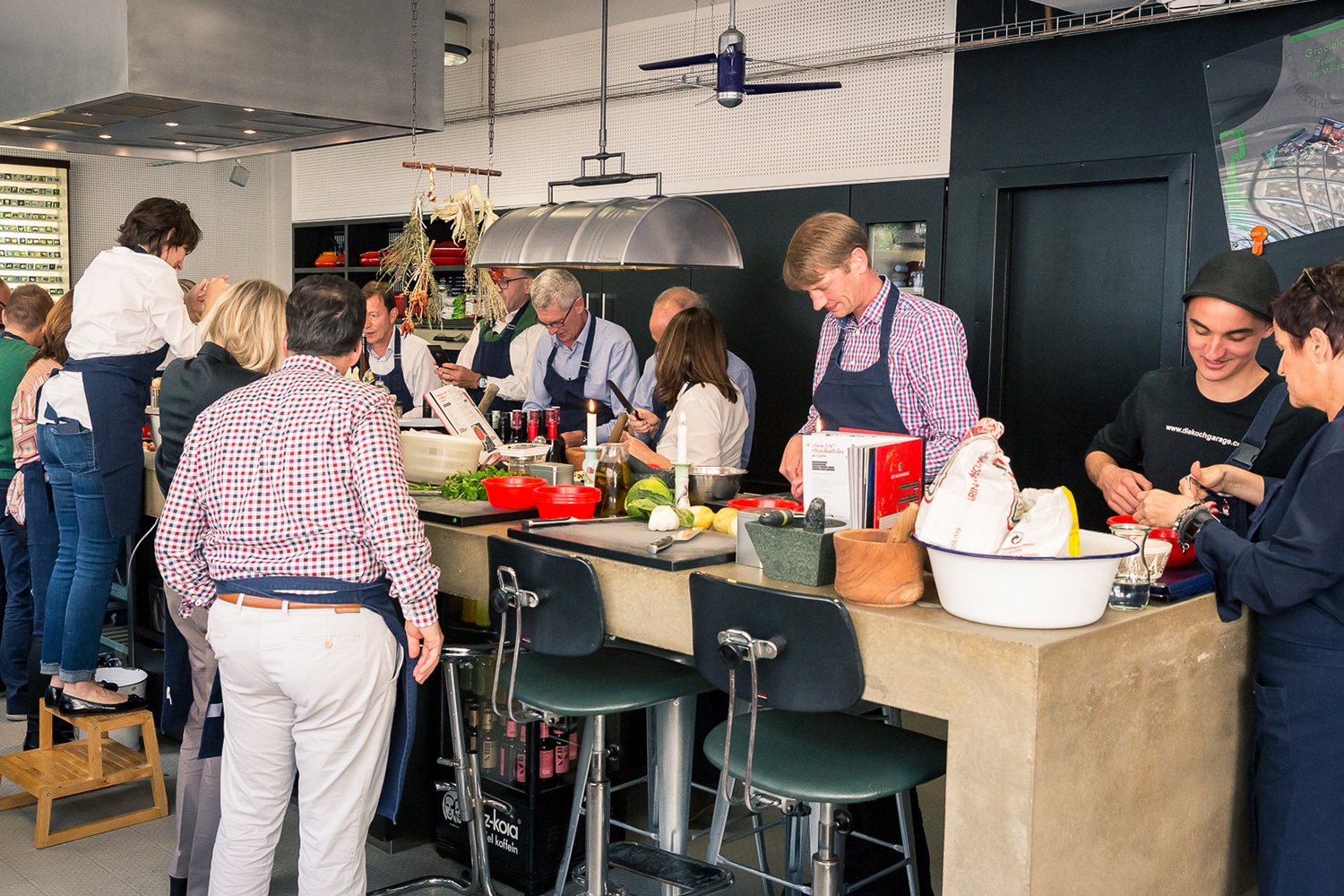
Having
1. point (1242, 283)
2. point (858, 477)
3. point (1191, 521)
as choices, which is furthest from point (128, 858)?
point (1242, 283)

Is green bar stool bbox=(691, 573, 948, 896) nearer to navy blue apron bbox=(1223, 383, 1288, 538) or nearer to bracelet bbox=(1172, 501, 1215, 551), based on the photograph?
bracelet bbox=(1172, 501, 1215, 551)

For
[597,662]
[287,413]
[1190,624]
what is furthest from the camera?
[597,662]

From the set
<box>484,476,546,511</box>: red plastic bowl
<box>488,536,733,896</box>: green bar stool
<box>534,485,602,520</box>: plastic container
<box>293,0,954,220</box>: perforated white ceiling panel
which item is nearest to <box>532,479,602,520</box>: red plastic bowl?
<box>534,485,602,520</box>: plastic container

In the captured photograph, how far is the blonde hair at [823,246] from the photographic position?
3316 mm

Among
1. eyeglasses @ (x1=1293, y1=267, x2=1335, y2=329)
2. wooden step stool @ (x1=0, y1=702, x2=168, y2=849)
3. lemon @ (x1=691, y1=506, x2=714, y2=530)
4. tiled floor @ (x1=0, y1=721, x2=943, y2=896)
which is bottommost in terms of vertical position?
tiled floor @ (x1=0, y1=721, x2=943, y2=896)

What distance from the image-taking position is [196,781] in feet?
10.2

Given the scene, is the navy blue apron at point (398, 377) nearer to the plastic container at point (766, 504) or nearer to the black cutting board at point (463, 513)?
the black cutting board at point (463, 513)

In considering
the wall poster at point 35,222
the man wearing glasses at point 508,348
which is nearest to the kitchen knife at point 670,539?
the man wearing glasses at point 508,348

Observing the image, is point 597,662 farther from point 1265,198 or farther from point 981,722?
point 1265,198

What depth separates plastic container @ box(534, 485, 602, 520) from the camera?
3168 millimetres

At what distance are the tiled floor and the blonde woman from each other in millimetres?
314

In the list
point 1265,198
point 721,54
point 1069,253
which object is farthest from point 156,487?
point 1265,198

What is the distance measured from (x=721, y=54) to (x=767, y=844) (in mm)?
2850

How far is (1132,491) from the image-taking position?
299 cm
